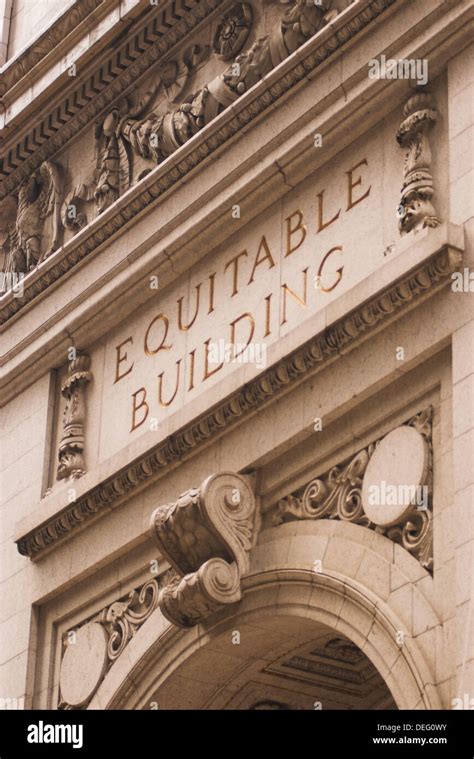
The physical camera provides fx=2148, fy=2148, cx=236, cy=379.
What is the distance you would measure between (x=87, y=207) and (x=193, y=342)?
3117 mm

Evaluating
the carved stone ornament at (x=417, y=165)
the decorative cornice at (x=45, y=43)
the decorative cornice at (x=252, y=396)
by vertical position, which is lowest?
the decorative cornice at (x=252, y=396)

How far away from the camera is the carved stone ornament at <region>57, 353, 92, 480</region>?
69.2 ft

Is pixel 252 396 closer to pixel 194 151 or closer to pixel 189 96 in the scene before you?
pixel 194 151

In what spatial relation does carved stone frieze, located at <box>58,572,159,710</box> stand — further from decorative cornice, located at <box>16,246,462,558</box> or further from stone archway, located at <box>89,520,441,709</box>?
decorative cornice, located at <box>16,246,462,558</box>

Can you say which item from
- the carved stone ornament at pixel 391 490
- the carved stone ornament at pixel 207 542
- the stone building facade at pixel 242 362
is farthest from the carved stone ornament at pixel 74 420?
the carved stone ornament at pixel 391 490

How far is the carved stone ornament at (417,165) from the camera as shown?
17547mm

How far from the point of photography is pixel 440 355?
671 inches

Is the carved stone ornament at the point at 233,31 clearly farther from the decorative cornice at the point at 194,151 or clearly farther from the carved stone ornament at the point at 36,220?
the carved stone ornament at the point at 36,220

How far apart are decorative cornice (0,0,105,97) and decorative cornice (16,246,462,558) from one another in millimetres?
5328

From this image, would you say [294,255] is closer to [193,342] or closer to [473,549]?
[193,342]

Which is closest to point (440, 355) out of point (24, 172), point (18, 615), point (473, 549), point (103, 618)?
point (473, 549)

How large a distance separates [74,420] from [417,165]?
5179 mm

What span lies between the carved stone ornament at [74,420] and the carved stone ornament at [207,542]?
8.80 ft
